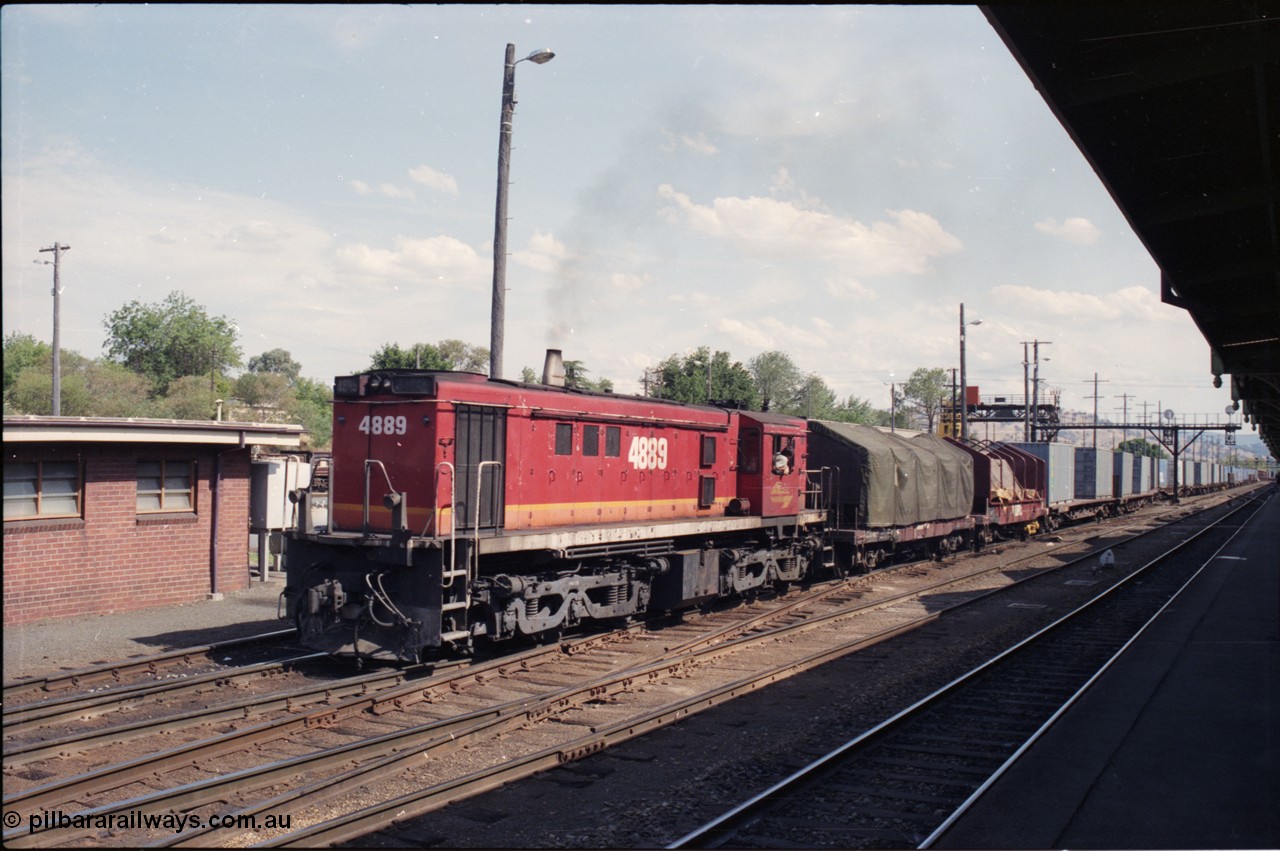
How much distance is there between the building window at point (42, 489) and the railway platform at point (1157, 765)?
14061 mm

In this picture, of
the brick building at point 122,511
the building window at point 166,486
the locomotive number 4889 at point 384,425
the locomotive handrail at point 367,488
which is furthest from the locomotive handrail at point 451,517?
the building window at point 166,486

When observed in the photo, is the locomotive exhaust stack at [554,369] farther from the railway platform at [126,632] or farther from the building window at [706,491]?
the railway platform at [126,632]

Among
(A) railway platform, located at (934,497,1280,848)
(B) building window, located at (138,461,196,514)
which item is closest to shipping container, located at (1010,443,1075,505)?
(A) railway platform, located at (934,497,1280,848)

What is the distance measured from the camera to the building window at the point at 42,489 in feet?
46.6

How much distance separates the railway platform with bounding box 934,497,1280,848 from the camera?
22.6 ft

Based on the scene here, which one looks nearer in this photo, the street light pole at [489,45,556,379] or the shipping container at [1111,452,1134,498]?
the street light pole at [489,45,556,379]

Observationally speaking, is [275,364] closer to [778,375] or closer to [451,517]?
[778,375]

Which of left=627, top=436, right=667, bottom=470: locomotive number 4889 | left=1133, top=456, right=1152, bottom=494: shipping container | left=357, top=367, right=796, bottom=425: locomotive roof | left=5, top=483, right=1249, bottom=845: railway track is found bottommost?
left=5, top=483, right=1249, bottom=845: railway track

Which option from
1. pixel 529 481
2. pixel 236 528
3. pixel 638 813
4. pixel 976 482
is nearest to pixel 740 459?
pixel 529 481

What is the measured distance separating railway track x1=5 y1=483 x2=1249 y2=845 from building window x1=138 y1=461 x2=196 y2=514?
307 inches

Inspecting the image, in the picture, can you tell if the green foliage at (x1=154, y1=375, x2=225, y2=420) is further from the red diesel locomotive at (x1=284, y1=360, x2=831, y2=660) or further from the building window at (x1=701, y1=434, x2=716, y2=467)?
the red diesel locomotive at (x1=284, y1=360, x2=831, y2=660)

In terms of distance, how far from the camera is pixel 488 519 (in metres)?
12.1

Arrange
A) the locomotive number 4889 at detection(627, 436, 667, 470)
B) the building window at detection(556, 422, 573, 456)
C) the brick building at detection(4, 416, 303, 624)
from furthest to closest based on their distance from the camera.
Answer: the locomotive number 4889 at detection(627, 436, 667, 470) < the brick building at detection(4, 416, 303, 624) < the building window at detection(556, 422, 573, 456)

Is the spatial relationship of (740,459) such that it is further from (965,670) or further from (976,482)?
(976,482)
